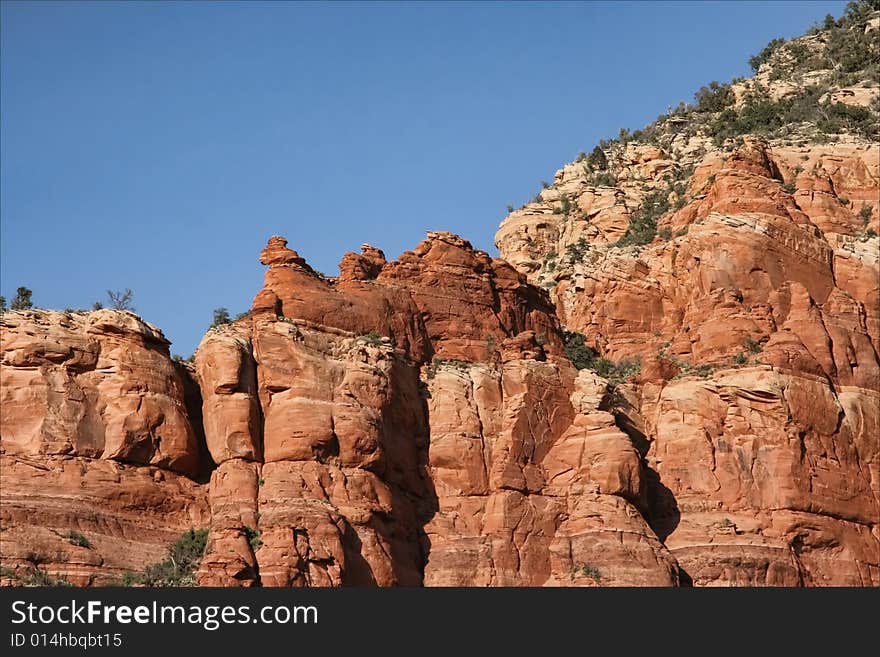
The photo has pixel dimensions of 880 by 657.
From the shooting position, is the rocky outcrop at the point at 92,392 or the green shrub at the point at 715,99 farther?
the green shrub at the point at 715,99

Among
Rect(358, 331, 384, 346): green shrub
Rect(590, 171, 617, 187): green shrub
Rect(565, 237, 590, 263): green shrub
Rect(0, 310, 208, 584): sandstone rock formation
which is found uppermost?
Rect(590, 171, 617, 187): green shrub

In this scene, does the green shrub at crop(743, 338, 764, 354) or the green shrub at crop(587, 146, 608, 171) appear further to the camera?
the green shrub at crop(587, 146, 608, 171)

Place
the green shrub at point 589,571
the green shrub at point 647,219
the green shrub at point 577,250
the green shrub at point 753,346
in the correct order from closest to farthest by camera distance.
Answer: the green shrub at point 589,571 < the green shrub at point 753,346 < the green shrub at point 647,219 < the green shrub at point 577,250

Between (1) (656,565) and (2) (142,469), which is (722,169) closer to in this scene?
(1) (656,565)

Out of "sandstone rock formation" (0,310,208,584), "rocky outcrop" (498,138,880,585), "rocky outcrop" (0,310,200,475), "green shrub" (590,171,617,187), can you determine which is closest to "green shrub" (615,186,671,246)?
"rocky outcrop" (498,138,880,585)

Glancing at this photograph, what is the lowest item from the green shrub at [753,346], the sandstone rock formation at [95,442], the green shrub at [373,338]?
the sandstone rock formation at [95,442]

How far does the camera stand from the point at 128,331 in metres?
71.5

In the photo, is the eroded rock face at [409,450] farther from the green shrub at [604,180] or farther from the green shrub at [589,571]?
the green shrub at [604,180]

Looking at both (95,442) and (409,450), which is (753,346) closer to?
(409,450)

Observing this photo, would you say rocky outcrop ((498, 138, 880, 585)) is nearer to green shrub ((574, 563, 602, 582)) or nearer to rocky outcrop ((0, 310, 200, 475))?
green shrub ((574, 563, 602, 582))

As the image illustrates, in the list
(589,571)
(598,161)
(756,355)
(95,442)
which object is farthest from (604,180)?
(95,442)

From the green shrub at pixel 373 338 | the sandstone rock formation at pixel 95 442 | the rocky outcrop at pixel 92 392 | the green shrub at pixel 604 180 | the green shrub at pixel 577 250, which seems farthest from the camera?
the green shrub at pixel 604 180

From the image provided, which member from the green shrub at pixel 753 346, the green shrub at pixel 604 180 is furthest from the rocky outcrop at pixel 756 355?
the green shrub at pixel 604 180

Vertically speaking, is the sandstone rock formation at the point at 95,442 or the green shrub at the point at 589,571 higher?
the sandstone rock formation at the point at 95,442
